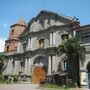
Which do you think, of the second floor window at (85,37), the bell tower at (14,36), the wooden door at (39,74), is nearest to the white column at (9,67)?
the bell tower at (14,36)

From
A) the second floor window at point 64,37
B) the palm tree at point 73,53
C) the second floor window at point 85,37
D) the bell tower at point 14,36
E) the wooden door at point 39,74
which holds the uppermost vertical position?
the bell tower at point 14,36

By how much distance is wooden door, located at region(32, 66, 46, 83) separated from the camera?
33250 millimetres

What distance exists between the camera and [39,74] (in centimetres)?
3378

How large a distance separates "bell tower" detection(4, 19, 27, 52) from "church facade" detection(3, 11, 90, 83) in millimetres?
2325

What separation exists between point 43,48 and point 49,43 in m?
1.37

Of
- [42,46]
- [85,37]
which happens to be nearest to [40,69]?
[42,46]

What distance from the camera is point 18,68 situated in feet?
126

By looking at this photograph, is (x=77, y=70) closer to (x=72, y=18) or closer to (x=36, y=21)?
(x=72, y=18)

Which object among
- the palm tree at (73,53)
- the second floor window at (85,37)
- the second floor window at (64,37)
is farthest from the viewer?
the second floor window at (64,37)

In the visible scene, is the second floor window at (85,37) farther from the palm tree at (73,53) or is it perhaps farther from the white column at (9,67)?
the white column at (9,67)

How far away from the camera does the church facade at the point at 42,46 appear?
31300 millimetres

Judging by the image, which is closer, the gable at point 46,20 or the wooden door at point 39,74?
the wooden door at point 39,74

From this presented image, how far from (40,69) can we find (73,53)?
9.28 metres

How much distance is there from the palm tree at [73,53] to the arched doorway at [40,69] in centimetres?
522
